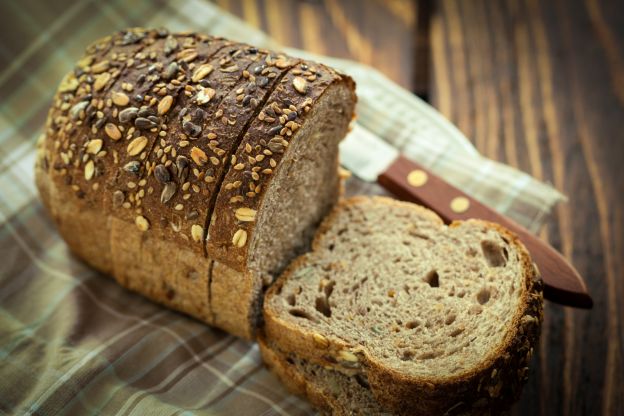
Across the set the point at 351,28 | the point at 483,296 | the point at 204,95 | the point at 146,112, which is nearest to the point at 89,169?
the point at 146,112

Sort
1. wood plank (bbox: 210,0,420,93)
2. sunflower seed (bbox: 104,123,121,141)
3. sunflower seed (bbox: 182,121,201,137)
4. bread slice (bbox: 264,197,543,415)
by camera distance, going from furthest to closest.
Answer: wood plank (bbox: 210,0,420,93)
sunflower seed (bbox: 104,123,121,141)
sunflower seed (bbox: 182,121,201,137)
bread slice (bbox: 264,197,543,415)

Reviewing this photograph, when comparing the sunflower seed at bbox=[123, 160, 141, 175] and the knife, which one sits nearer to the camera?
the sunflower seed at bbox=[123, 160, 141, 175]

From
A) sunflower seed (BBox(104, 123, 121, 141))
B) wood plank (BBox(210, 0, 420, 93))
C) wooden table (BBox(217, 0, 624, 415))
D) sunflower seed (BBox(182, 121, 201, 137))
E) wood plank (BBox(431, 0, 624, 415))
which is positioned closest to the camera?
sunflower seed (BBox(182, 121, 201, 137))

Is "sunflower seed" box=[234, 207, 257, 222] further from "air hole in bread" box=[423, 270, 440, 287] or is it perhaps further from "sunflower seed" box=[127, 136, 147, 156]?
"air hole in bread" box=[423, 270, 440, 287]

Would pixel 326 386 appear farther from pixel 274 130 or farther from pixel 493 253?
pixel 274 130

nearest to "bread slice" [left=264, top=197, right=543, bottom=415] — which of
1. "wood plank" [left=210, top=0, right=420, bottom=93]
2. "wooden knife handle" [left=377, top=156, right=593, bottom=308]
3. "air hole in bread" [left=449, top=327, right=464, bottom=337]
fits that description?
"air hole in bread" [left=449, top=327, right=464, bottom=337]

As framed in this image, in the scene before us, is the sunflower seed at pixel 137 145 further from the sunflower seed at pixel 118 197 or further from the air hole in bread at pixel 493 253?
the air hole in bread at pixel 493 253

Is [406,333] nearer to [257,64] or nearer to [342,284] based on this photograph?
[342,284]
